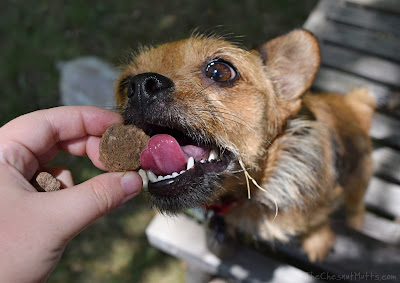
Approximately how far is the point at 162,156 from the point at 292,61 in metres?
1.23

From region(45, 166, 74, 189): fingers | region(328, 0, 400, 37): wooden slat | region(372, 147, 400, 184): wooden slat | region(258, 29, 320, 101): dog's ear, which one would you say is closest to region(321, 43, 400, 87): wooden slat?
region(328, 0, 400, 37): wooden slat

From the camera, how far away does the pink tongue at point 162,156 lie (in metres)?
1.87

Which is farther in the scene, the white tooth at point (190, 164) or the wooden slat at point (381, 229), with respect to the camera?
the wooden slat at point (381, 229)

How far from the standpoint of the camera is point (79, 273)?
4117 mm

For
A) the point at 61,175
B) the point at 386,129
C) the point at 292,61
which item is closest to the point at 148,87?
the point at 61,175

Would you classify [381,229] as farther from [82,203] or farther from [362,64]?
[82,203]

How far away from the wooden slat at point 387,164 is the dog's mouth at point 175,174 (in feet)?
6.96

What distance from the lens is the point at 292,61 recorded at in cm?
249

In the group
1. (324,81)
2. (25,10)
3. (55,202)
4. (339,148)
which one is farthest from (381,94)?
(25,10)

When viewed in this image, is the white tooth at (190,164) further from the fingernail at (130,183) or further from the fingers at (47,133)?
the fingers at (47,133)

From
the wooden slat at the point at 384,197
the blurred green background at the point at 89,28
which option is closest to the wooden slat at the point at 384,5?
the blurred green background at the point at 89,28

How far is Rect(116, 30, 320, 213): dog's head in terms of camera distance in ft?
6.27

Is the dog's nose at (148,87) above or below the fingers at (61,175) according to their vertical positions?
above

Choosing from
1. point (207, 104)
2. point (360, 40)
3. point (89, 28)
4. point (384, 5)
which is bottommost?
point (89, 28)
